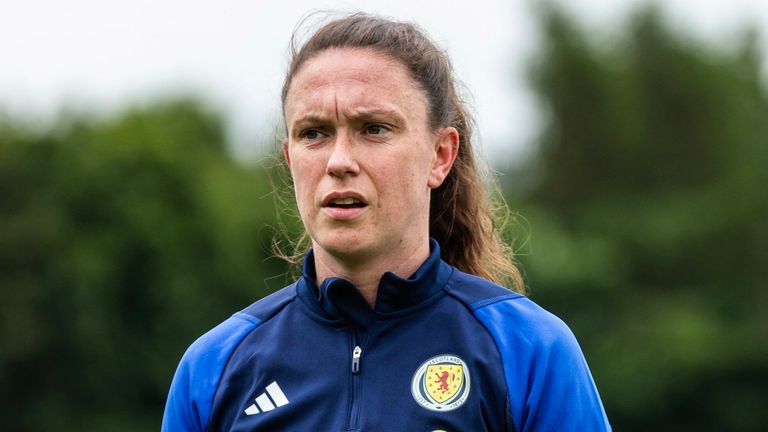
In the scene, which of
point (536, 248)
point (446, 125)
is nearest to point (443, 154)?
point (446, 125)

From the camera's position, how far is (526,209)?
30.7 meters

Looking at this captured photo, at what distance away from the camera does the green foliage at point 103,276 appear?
24656 millimetres

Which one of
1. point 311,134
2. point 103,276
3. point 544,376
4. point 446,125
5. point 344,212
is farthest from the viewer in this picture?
point 103,276

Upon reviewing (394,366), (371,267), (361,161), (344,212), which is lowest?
(394,366)

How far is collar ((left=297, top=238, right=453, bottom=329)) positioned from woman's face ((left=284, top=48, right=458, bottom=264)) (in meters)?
0.10

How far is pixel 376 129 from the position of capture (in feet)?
12.5

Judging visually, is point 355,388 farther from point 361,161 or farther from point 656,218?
point 656,218

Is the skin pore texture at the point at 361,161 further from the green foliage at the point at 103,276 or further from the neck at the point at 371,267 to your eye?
the green foliage at the point at 103,276

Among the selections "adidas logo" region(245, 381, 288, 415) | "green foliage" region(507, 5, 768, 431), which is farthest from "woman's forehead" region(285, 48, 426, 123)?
"green foliage" region(507, 5, 768, 431)

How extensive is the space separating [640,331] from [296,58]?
25365 millimetres

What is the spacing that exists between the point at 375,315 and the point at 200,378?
56cm

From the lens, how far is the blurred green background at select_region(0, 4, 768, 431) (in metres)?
24.9

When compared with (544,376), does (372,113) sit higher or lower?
higher

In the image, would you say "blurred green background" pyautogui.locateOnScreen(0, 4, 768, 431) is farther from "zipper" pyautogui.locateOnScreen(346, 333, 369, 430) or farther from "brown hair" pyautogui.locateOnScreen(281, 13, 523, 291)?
"zipper" pyautogui.locateOnScreen(346, 333, 369, 430)
